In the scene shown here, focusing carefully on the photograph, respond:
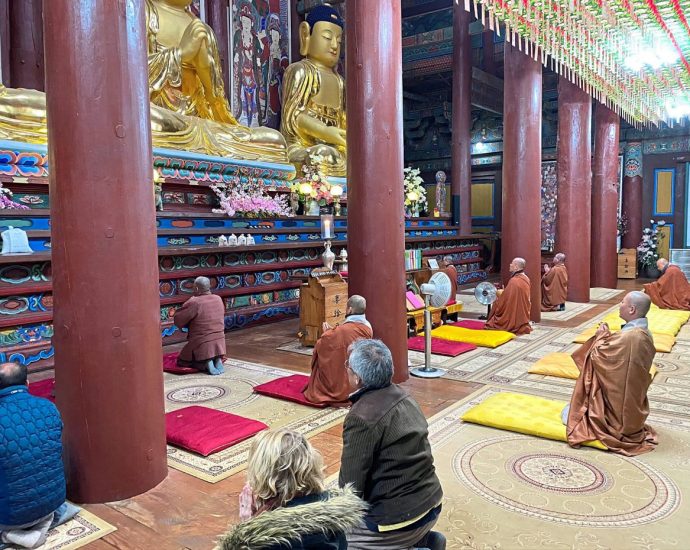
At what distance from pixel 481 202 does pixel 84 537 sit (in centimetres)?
Result: 1657

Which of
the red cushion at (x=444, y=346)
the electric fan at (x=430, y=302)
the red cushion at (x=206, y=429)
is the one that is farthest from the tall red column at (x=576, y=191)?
the red cushion at (x=206, y=429)

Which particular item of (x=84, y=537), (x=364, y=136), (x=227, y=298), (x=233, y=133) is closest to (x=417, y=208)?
(x=233, y=133)

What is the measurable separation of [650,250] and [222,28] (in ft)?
37.5

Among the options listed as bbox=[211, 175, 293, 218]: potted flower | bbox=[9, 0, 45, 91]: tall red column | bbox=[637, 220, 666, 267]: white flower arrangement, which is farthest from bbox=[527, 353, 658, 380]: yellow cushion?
bbox=[637, 220, 666, 267]: white flower arrangement

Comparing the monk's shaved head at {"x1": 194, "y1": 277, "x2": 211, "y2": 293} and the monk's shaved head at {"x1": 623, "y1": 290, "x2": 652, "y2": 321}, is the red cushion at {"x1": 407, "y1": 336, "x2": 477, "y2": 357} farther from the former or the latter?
the monk's shaved head at {"x1": 623, "y1": 290, "x2": 652, "y2": 321}

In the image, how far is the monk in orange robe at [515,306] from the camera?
7.26m

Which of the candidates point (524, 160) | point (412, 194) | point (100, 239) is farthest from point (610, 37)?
point (100, 239)

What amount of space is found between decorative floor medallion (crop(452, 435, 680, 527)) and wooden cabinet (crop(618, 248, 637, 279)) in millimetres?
12329

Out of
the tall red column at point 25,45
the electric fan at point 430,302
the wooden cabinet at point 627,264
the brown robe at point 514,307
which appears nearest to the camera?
the electric fan at point 430,302

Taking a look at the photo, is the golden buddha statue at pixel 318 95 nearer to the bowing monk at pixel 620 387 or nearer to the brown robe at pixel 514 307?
the brown robe at pixel 514 307

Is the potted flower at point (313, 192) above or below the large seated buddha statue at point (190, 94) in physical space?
below

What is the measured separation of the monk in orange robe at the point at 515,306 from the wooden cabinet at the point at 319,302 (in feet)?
7.06

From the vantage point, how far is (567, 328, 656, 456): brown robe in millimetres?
3529

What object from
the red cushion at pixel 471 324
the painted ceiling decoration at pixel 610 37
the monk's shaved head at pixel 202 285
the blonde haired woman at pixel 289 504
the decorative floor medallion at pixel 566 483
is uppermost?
the painted ceiling decoration at pixel 610 37
